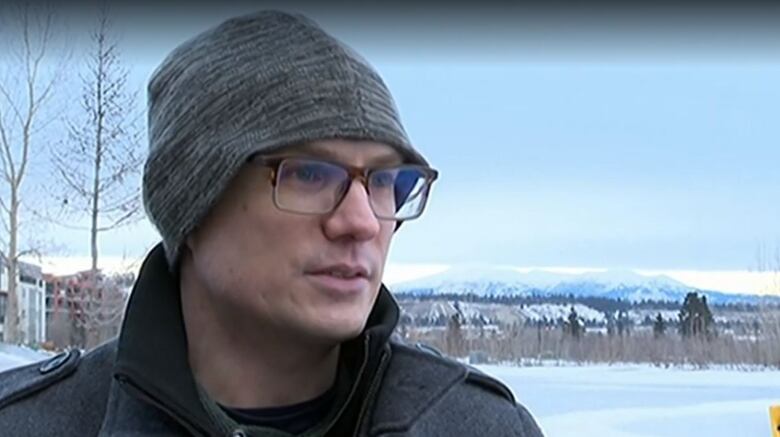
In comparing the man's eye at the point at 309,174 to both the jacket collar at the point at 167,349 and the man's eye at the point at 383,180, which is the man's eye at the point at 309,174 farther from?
the jacket collar at the point at 167,349

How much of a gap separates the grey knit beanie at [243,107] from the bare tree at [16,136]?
68cm

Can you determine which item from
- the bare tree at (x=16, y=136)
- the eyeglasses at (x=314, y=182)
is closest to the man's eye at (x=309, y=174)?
the eyeglasses at (x=314, y=182)

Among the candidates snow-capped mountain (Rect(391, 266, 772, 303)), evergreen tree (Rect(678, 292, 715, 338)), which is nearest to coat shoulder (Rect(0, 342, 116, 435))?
snow-capped mountain (Rect(391, 266, 772, 303))

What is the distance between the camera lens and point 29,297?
150 centimetres

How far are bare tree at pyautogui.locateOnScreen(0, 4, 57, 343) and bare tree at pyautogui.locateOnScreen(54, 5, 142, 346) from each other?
53 mm

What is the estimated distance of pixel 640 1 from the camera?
45.6 inches

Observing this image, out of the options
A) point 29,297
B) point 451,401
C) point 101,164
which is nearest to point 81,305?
point 29,297

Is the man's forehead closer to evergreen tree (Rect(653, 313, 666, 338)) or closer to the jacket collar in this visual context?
the jacket collar

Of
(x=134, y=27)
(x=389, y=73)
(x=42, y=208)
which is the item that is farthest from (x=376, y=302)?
(x=42, y=208)

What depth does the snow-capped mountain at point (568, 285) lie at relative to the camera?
1513mm

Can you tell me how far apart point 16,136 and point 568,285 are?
34.6 inches

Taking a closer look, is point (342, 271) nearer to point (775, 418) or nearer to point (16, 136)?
point (16, 136)

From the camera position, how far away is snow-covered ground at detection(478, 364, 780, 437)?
5.07 ft

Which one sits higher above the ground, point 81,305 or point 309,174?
point 309,174
